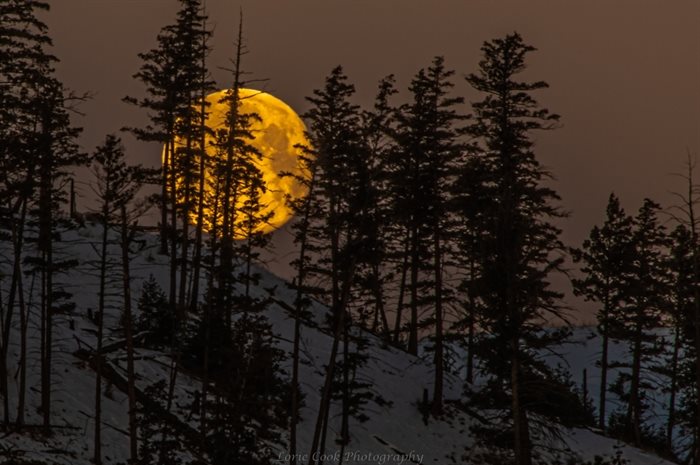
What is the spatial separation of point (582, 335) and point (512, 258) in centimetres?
6648

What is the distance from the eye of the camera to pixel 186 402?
35.4m

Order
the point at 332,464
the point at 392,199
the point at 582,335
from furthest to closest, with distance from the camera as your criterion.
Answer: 1. the point at 582,335
2. the point at 392,199
3. the point at 332,464

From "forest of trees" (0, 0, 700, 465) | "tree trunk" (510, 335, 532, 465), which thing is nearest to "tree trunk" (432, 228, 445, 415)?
"forest of trees" (0, 0, 700, 465)

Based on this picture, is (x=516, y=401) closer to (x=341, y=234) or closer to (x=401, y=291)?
(x=341, y=234)

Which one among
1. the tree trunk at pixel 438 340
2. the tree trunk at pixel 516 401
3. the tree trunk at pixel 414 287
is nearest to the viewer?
the tree trunk at pixel 516 401

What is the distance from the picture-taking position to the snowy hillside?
29.3 m

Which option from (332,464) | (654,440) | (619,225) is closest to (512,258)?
(332,464)

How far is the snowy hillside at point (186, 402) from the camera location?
29314 millimetres

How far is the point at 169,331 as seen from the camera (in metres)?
40.3

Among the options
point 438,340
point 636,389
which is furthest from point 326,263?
point 636,389

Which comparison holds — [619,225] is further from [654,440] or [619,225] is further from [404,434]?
[404,434]

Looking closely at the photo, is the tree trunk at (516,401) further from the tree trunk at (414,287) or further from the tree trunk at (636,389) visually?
the tree trunk at (636,389)

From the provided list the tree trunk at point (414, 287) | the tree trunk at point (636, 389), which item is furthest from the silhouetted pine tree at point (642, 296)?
the tree trunk at point (414, 287)

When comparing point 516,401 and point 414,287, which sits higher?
point 414,287
